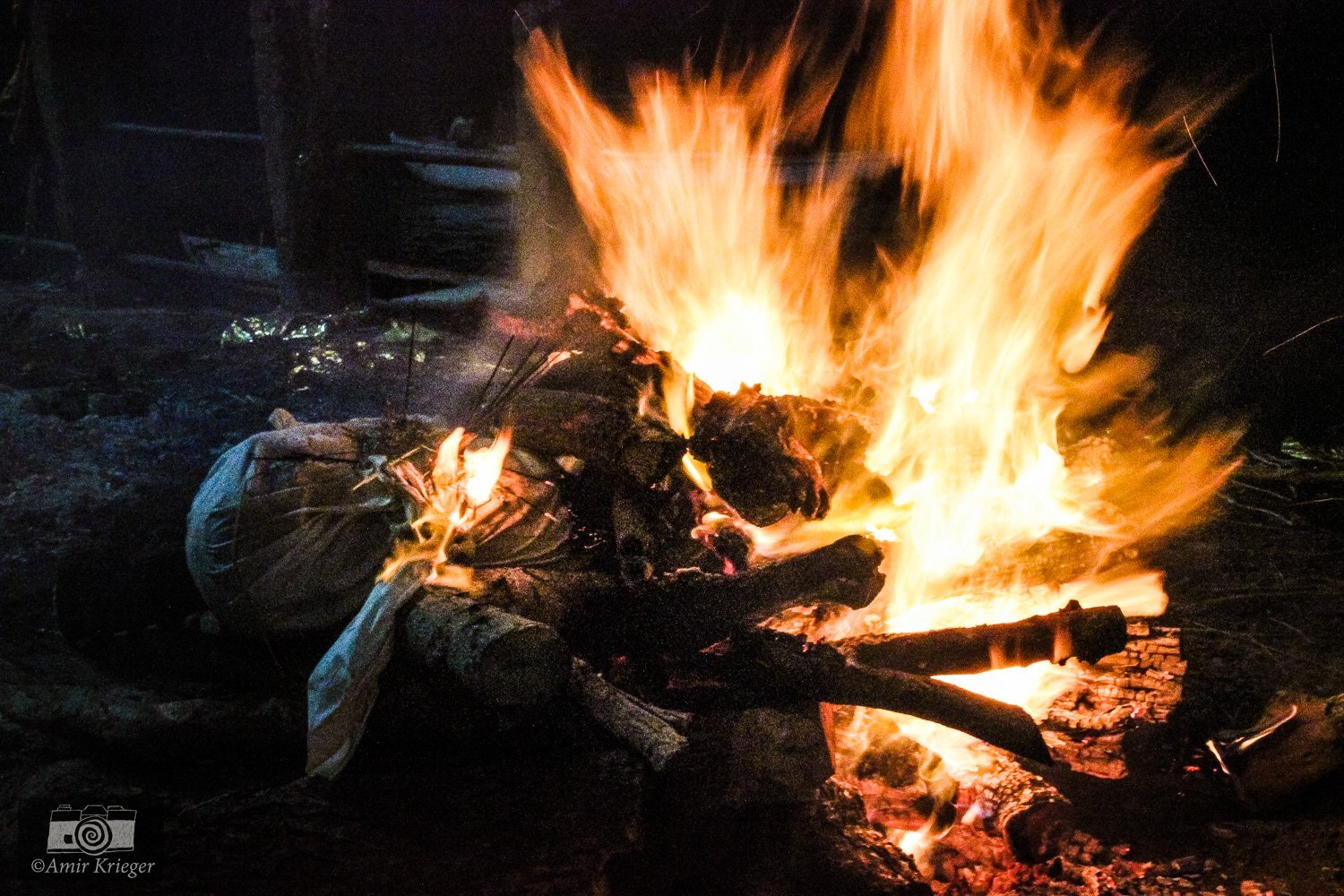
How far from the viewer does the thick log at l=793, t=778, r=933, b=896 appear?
2.98 m

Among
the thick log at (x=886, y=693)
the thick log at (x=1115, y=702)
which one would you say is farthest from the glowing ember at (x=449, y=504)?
the thick log at (x=1115, y=702)

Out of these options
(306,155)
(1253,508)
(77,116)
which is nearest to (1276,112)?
(1253,508)

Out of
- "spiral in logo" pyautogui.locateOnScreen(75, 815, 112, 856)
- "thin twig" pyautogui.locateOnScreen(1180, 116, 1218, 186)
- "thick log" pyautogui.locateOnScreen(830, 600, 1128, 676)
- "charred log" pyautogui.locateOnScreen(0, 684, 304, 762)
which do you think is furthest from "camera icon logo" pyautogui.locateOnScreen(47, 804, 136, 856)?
"thin twig" pyautogui.locateOnScreen(1180, 116, 1218, 186)

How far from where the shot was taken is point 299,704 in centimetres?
346

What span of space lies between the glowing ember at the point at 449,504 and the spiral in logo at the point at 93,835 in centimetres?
121

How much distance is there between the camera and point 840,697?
3.44 metres

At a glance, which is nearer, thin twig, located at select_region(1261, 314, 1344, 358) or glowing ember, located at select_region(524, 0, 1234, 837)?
glowing ember, located at select_region(524, 0, 1234, 837)

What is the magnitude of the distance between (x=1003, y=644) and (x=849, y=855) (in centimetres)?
114

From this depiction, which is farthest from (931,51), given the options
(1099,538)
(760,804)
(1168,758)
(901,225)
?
(760,804)

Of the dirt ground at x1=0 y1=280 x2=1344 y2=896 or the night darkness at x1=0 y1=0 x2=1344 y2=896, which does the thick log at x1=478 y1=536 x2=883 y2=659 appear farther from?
the dirt ground at x1=0 y1=280 x2=1344 y2=896

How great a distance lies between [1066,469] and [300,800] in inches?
205

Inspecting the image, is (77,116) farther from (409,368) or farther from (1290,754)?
(1290,754)

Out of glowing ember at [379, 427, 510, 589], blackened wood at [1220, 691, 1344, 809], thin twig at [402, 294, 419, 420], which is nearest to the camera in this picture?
blackened wood at [1220, 691, 1344, 809]

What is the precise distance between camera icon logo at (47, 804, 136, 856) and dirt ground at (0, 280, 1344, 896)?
0.29 ft
